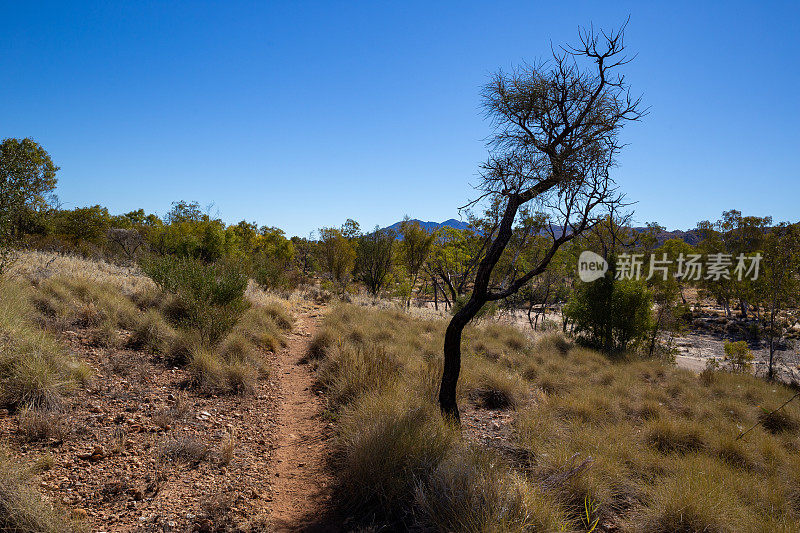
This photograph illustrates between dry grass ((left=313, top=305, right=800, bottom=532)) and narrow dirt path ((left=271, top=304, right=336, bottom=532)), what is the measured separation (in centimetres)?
34

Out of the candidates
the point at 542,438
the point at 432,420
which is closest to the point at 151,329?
the point at 432,420

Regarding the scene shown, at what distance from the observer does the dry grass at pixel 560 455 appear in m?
3.27

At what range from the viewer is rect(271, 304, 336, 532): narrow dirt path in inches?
141

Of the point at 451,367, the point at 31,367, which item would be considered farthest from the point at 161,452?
the point at 451,367

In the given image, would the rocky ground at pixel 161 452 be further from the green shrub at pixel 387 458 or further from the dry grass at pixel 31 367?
the green shrub at pixel 387 458

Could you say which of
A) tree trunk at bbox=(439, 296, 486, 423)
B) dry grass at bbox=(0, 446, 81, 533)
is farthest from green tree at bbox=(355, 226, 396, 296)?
dry grass at bbox=(0, 446, 81, 533)

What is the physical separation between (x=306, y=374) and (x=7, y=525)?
17.9ft

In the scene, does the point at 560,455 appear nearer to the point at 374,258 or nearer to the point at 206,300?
the point at 206,300

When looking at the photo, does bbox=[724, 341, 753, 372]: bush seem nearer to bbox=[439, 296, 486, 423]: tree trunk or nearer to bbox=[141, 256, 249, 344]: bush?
bbox=[439, 296, 486, 423]: tree trunk

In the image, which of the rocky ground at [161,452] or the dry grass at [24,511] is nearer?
the dry grass at [24,511]

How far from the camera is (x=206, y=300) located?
7.91m

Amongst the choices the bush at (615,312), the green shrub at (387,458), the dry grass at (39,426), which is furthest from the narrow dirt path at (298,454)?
the bush at (615,312)

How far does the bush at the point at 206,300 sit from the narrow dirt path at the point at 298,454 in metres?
1.57

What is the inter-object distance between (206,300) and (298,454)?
4645mm
